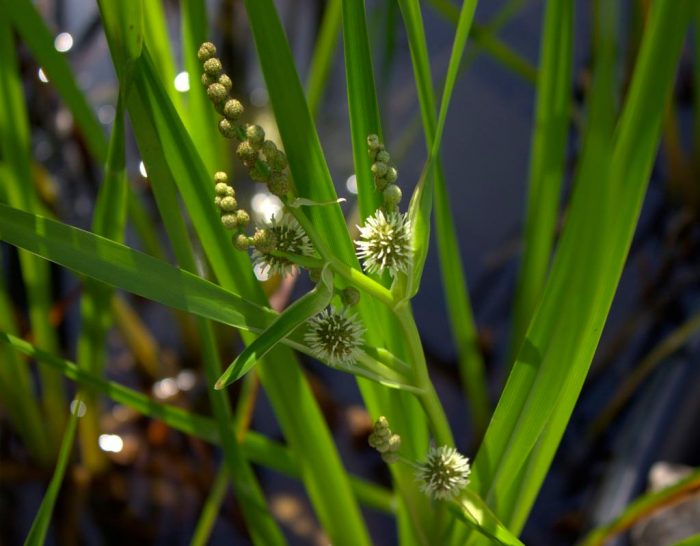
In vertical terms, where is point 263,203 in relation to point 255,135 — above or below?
above

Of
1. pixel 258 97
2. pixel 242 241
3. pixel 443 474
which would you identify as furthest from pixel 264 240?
pixel 258 97

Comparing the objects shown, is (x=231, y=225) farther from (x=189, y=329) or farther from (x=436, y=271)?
(x=436, y=271)

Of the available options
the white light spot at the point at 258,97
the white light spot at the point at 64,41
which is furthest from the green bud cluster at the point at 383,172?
the white light spot at the point at 64,41

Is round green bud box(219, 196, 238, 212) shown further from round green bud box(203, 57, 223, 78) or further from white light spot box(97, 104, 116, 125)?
white light spot box(97, 104, 116, 125)

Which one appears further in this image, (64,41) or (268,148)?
(64,41)

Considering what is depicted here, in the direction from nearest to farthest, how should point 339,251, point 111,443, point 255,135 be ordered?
1. point 255,135
2. point 339,251
3. point 111,443

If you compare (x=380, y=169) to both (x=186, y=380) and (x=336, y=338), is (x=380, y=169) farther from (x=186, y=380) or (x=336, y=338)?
(x=186, y=380)

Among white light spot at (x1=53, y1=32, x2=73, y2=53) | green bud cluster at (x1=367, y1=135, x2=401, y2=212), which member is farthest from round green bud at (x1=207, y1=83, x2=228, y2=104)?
white light spot at (x1=53, y1=32, x2=73, y2=53)

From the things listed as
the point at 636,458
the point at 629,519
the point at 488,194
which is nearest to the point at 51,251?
the point at 629,519
